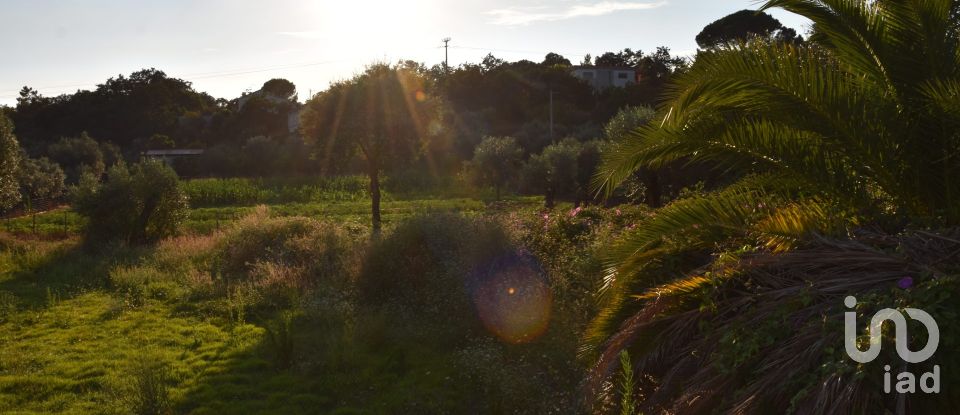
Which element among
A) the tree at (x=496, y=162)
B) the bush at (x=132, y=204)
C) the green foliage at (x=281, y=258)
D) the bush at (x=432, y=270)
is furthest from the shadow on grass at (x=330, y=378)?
the tree at (x=496, y=162)

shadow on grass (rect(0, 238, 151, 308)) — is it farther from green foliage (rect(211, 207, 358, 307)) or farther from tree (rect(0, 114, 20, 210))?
green foliage (rect(211, 207, 358, 307))

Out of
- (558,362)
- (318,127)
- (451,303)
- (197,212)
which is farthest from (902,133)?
(197,212)

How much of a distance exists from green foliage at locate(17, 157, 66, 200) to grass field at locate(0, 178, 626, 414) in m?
23.6

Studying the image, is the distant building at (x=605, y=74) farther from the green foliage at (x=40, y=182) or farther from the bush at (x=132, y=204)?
A: the bush at (x=132, y=204)

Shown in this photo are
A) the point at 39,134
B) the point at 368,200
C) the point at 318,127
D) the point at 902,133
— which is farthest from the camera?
the point at 39,134

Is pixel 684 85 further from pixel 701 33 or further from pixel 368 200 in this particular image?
pixel 701 33

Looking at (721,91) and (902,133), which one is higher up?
(721,91)

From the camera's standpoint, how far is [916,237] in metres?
4.11

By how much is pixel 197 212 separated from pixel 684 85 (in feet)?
101

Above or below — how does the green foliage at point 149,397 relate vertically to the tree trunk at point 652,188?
below

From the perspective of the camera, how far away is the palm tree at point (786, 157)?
14.8ft

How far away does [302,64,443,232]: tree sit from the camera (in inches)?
803

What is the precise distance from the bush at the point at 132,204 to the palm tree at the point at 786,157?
19.4 m

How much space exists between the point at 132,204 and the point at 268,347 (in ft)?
46.1
